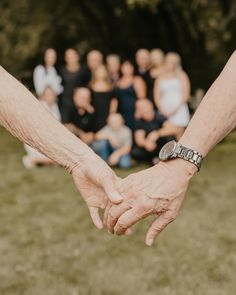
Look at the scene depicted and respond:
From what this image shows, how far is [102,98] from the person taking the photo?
10633mm

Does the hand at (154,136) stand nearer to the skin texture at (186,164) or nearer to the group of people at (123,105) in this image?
the group of people at (123,105)

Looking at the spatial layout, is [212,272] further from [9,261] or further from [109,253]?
[9,261]

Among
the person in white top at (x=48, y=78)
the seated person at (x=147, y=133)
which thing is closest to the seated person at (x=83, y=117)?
the person in white top at (x=48, y=78)

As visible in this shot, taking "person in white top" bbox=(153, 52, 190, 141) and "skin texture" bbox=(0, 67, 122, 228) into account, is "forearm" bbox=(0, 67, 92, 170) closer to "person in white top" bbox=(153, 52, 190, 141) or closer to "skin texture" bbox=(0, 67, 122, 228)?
"skin texture" bbox=(0, 67, 122, 228)

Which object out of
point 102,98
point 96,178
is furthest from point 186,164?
point 102,98

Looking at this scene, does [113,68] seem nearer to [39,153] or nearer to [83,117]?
[83,117]

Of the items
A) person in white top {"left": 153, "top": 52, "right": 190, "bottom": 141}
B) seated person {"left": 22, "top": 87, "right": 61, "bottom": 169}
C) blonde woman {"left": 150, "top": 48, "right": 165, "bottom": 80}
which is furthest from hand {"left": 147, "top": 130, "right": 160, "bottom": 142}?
seated person {"left": 22, "top": 87, "right": 61, "bottom": 169}

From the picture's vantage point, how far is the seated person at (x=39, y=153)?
33.6ft

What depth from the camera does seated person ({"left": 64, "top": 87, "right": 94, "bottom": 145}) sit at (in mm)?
10578

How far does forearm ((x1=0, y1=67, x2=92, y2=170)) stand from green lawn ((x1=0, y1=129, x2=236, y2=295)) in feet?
7.41

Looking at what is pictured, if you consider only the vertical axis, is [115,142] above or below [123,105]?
below

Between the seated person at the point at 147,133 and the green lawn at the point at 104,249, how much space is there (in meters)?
1.67

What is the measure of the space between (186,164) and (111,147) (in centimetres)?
730

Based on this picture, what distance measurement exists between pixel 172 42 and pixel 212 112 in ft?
39.7
